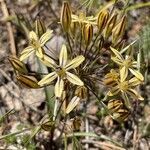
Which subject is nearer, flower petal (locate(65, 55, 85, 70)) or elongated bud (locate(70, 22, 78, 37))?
flower petal (locate(65, 55, 85, 70))

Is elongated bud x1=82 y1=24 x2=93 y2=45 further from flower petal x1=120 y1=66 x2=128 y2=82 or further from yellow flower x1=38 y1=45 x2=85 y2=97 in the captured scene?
flower petal x1=120 y1=66 x2=128 y2=82

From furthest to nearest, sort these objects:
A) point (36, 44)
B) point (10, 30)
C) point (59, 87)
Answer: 1. point (10, 30)
2. point (36, 44)
3. point (59, 87)

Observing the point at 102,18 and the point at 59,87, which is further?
the point at 102,18

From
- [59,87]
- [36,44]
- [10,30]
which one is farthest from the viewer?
[10,30]

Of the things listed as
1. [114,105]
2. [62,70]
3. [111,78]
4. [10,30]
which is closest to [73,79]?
[62,70]

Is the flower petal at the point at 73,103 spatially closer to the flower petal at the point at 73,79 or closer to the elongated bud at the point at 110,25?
the flower petal at the point at 73,79

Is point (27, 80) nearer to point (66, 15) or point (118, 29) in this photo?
point (66, 15)

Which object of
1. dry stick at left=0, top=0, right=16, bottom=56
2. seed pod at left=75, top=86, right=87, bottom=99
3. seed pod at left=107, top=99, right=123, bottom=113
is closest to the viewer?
seed pod at left=75, top=86, right=87, bottom=99

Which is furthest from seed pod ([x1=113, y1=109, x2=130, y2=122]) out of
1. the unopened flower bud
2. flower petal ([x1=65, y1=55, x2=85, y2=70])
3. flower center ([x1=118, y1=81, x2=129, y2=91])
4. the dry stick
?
the dry stick
